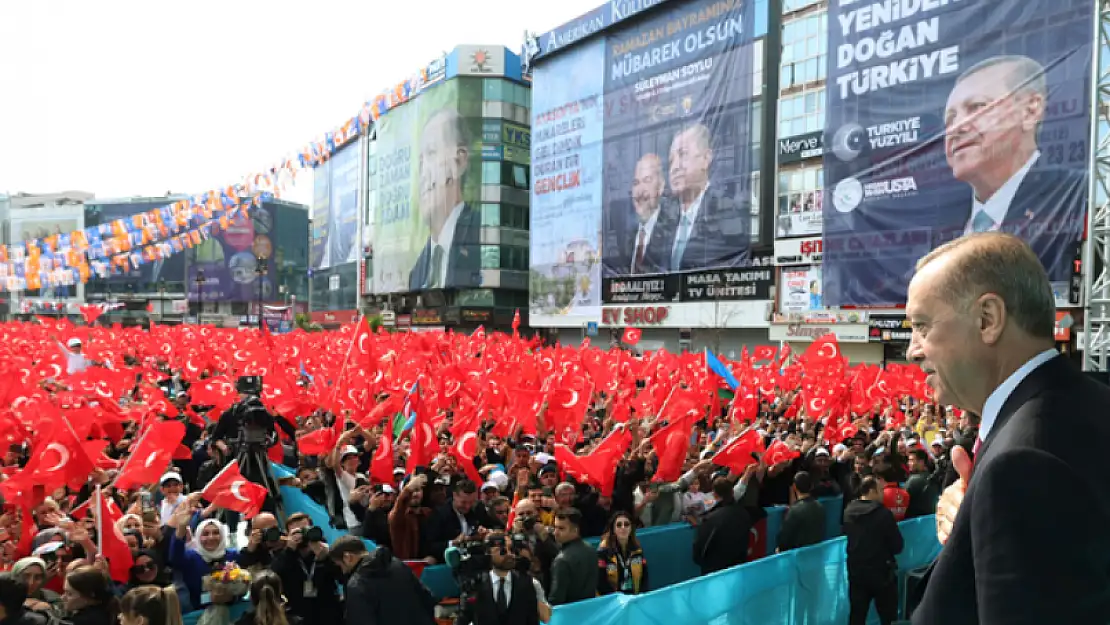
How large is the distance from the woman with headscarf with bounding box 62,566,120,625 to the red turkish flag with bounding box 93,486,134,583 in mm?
1000

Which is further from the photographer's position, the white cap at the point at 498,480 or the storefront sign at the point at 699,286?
the storefront sign at the point at 699,286

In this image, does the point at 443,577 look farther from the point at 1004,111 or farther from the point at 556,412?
the point at 1004,111

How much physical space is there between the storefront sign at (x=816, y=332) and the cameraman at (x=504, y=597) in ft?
108

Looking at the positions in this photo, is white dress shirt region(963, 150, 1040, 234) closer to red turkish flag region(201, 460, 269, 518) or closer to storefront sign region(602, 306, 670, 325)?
storefront sign region(602, 306, 670, 325)

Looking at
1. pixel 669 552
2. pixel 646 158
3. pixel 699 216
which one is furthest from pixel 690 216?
pixel 669 552

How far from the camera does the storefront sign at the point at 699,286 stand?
41000 mm

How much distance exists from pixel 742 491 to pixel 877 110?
105ft

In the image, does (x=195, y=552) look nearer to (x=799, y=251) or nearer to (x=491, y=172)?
(x=799, y=251)

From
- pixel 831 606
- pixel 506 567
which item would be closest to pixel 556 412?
pixel 831 606

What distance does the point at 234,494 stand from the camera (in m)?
6.59

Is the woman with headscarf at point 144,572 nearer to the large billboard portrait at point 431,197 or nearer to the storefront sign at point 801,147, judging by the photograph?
the storefront sign at point 801,147

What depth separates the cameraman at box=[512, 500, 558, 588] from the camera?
611cm

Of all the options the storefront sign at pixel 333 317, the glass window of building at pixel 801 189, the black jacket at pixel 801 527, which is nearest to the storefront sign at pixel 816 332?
the glass window of building at pixel 801 189

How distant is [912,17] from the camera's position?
33781 millimetres
